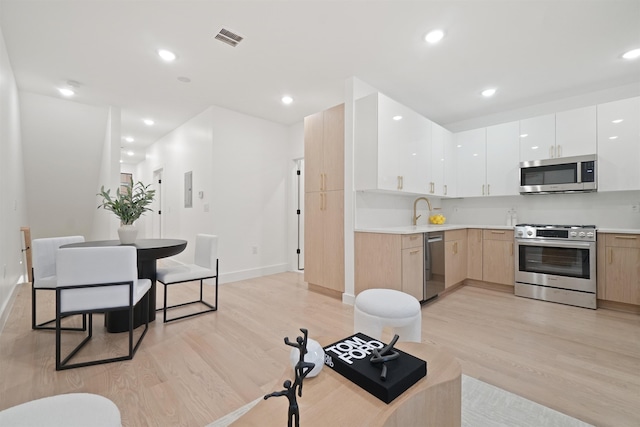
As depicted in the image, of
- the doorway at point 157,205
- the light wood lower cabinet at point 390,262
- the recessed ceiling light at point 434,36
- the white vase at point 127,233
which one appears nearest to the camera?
the recessed ceiling light at point 434,36

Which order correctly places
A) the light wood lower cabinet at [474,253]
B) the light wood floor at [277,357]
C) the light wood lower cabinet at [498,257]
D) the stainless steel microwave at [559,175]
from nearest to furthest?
the light wood floor at [277,357] < the stainless steel microwave at [559,175] < the light wood lower cabinet at [498,257] < the light wood lower cabinet at [474,253]

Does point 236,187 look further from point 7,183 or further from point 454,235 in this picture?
point 454,235

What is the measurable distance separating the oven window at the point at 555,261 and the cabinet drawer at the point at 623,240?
230 millimetres

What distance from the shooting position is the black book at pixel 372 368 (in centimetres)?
89

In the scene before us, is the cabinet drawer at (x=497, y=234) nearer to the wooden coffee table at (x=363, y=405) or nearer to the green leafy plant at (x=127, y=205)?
the wooden coffee table at (x=363, y=405)

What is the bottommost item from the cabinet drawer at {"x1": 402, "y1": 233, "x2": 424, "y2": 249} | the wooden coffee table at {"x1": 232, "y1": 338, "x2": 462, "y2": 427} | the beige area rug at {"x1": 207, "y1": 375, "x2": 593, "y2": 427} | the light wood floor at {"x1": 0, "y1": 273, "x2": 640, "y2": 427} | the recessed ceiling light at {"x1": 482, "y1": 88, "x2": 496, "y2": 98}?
the beige area rug at {"x1": 207, "y1": 375, "x2": 593, "y2": 427}

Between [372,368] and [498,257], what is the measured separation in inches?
148

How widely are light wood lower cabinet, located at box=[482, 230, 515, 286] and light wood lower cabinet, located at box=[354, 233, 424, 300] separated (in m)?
1.47

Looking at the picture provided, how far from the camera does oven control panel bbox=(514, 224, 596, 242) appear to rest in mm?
3240

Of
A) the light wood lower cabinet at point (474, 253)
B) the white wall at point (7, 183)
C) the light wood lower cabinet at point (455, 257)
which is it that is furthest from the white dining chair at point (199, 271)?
the light wood lower cabinet at point (474, 253)

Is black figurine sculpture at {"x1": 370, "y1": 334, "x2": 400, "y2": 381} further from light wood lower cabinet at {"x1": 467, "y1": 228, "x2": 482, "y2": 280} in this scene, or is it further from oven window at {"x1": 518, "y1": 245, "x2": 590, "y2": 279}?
light wood lower cabinet at {"x1": 467, "y1": 228, "x2": 482, "y2": 280}

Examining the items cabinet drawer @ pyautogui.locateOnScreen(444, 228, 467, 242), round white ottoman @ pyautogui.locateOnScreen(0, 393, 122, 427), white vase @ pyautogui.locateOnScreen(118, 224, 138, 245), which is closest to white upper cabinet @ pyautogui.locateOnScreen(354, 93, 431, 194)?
cabinet drawer @ pyautogui.locateOnScreen(444, 228, 467, 242)

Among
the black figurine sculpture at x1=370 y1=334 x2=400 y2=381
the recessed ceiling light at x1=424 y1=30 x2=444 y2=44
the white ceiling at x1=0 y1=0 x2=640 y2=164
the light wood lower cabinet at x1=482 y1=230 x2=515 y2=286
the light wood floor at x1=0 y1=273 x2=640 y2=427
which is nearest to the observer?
the black figurine sculpture at x1=370 y1=334 x2=400 y2=381

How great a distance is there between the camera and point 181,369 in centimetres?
194
